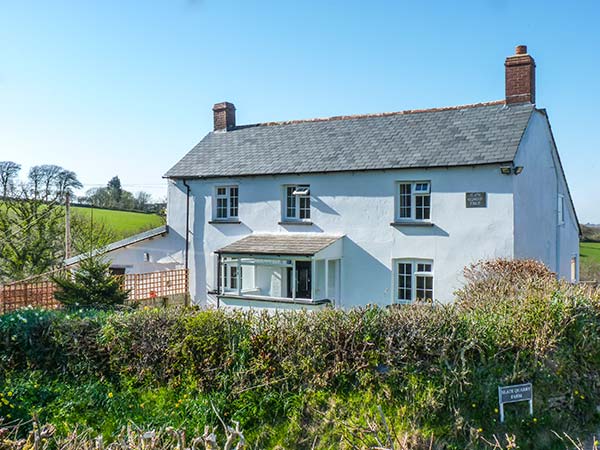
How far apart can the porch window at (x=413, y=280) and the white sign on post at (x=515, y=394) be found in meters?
8.72

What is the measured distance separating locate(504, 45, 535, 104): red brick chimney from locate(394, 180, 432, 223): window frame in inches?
165

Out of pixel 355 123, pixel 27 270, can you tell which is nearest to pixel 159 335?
pixel 355 123

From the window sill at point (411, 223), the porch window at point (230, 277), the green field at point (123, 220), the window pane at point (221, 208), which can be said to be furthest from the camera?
the green field at point (123, 220)

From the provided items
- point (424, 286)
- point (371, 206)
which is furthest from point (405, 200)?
point (424, 286)

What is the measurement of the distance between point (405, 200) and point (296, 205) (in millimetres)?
4125

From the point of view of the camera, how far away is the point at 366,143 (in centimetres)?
1911

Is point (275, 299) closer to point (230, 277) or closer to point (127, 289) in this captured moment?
point (230, 277)

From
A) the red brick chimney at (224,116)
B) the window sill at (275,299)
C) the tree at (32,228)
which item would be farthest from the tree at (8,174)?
the window sill at (275,299)

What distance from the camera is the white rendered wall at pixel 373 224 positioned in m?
16.0

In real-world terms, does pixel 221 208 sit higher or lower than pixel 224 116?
lower

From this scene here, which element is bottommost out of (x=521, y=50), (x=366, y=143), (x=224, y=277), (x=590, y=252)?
(x=224, y=277)

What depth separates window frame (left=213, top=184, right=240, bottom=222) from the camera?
68.2 ft

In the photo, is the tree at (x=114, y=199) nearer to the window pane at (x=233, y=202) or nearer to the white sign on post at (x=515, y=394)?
the window pane at (x=233, y=202)

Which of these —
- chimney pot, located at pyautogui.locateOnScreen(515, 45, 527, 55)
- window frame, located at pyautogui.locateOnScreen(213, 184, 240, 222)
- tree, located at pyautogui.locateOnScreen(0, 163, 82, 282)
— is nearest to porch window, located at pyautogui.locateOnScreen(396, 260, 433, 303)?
window frame, located at pyautogui.locateOnScreen(213, 184, 240, 222)
